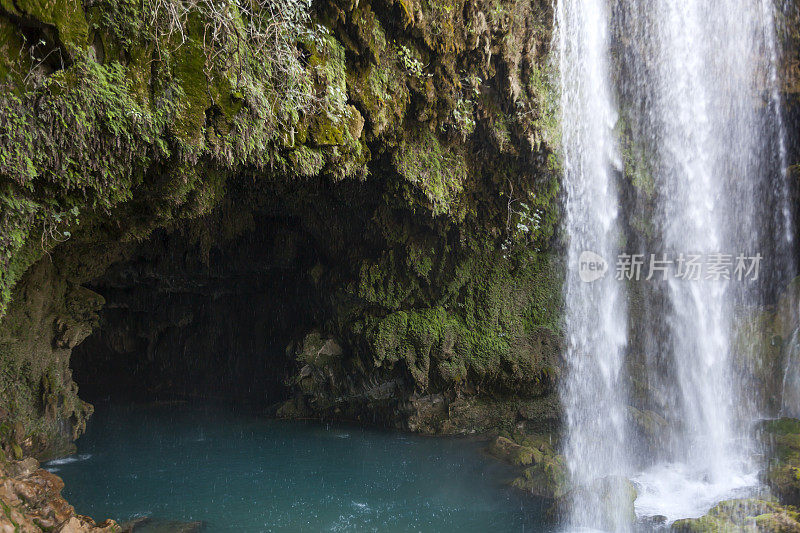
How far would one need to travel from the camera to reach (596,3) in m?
8.61

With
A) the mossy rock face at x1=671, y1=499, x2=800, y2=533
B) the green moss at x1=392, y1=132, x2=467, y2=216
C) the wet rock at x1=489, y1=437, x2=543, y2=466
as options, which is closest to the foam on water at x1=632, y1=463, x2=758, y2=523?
the mossy rock face at x1=671, y1=499, x2=800, y2=533

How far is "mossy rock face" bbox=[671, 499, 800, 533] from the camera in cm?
544

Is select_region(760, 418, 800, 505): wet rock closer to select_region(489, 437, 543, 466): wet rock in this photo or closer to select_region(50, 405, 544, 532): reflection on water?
select_region(489, 437, 543, 466): wet rock

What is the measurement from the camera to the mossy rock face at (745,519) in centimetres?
544

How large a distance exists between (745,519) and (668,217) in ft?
18.4

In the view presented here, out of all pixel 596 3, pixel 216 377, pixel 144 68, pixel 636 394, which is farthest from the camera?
pixel 216 377

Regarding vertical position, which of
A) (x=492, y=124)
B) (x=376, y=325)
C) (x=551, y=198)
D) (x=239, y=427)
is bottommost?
(x=239, y=427)

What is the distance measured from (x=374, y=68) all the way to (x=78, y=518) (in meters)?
5.59

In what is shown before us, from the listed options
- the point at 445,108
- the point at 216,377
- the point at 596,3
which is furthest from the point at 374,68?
the point at 216,377

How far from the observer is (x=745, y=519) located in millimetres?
5574

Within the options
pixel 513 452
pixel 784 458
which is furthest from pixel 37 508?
pixel 784 458

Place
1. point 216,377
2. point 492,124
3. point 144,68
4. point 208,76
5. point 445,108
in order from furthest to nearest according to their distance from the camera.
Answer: point 216,377 → point 492,124 → point 445,108 → point 208,76 → point 144,68

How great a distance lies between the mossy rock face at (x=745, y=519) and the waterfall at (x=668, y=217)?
251 centimetres

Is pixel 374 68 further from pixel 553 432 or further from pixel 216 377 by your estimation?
pixel 216 377
